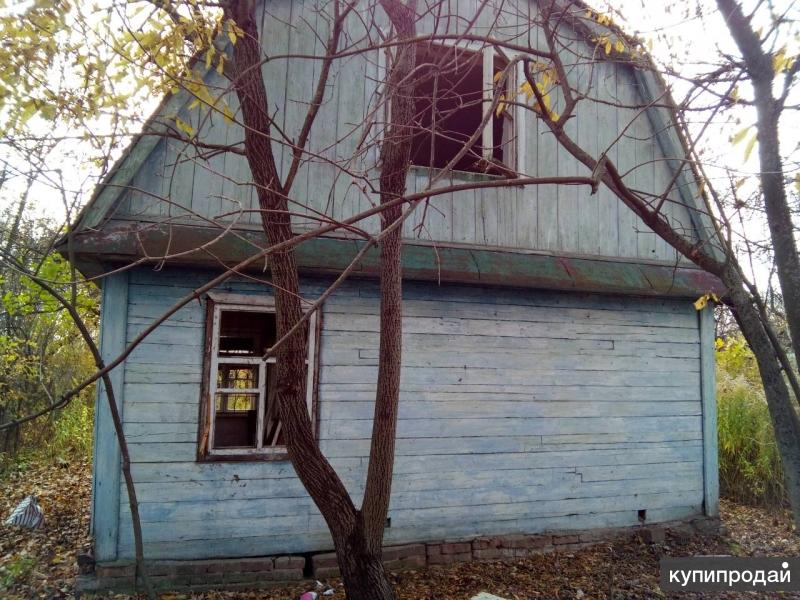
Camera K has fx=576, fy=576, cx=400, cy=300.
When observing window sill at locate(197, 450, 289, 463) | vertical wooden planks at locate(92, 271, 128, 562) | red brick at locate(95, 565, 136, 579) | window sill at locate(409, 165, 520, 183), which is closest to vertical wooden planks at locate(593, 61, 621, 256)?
window sill at locate(409, 165, 520, 183)

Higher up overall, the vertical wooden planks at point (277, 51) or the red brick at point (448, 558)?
the vertical wooden planks at point (277, 51)

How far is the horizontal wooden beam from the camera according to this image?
188 inches

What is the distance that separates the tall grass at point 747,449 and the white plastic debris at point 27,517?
28.8 feet

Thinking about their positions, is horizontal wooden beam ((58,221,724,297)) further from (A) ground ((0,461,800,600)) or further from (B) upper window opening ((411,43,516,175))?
(A) ground ((0,461,800,600))

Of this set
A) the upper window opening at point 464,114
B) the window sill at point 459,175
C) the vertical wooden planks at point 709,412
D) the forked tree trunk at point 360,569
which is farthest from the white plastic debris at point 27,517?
the vertical wooden planks at point 709,412

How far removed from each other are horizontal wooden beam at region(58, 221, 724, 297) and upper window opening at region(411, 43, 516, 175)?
962mm

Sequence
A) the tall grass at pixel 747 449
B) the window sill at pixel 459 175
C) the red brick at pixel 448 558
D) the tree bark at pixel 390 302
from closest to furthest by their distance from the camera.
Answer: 1. the tree bark at pixel 390 302
2. the red brick at pixel 448 558
3. the window sill at pixel 459 175
4. the tall grass at pixel 747 449

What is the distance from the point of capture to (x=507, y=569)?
5.64 metres

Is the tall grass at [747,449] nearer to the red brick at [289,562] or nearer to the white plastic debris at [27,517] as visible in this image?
the red brick at [289,562]

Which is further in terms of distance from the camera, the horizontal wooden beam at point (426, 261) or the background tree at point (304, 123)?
the horizontal wooden beam at point (426, 261)

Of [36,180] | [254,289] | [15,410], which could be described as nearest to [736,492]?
[254,289]

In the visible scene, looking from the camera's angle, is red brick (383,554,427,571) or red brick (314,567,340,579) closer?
red brick (314,567,340,579)

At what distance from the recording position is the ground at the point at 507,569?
5078 mm

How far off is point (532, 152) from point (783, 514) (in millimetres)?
6097
